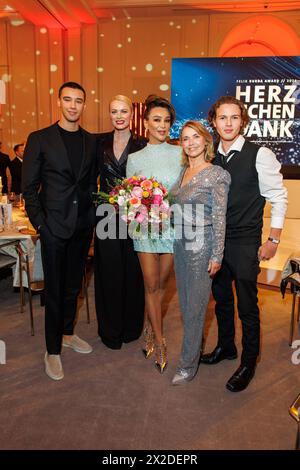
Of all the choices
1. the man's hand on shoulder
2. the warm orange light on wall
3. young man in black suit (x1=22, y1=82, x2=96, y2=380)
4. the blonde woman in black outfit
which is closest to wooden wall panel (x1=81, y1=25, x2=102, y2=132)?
the warm orange light on wall

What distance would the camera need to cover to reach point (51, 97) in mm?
8516

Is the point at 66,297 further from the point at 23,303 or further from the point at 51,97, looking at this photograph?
the point at 51,97

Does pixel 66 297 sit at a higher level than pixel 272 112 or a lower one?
lower

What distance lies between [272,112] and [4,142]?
5.57 m

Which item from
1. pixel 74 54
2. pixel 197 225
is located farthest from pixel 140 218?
pixel 74 54

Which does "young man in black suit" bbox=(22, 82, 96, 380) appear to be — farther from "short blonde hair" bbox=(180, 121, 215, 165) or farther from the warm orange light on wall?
the warm orange light on wall

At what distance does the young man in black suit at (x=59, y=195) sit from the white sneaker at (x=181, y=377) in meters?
0.74

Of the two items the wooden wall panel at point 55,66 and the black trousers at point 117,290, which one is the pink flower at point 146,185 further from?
the wooden wall panel at point 55,66

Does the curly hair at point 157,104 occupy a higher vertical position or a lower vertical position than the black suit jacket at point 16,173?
higher

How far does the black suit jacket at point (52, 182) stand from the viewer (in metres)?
2.52

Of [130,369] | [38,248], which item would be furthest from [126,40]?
[130,369]

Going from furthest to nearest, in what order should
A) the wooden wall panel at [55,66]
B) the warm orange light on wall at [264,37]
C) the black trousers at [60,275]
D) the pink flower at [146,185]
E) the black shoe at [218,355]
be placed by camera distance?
the wooden wall panel at [55,66]
the warm orange light on wall at [264,37]
the black shoe at [218,355]
the black trousers at [60,275]
the pink flower at [146,185]

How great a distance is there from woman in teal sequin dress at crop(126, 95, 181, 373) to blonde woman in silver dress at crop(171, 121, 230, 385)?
0.47 feet

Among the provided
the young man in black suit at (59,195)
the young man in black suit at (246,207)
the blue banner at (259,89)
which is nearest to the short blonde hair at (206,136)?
the young man in black suit at (246,207)
